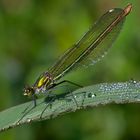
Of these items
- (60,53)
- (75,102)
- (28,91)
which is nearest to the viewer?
(75,102)

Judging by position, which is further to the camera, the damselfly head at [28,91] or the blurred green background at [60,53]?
the blurred green background at [60,53]

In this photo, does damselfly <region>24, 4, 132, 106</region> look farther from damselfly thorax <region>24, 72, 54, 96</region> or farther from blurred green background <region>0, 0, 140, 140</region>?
blurred green background <region>0, 0, 140, 140</region>

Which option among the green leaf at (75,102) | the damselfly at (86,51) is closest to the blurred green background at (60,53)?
the damselfly at (86,51)

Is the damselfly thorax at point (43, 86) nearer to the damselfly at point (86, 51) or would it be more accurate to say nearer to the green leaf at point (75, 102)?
the damselfly at point (86, 51)

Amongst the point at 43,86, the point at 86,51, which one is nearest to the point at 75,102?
the point at 43,86

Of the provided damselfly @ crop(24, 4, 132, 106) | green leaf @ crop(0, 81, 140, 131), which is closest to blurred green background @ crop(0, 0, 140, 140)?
damselfly @ crop(24, 4, 132, 106)

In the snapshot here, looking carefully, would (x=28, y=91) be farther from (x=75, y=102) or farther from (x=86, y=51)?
(x=75, y=102)

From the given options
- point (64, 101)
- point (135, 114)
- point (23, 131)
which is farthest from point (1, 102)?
point (64, 101)
